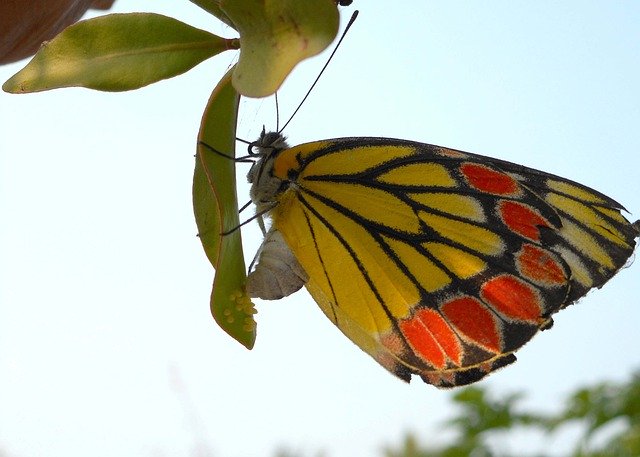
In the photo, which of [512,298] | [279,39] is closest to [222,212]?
[279,39]

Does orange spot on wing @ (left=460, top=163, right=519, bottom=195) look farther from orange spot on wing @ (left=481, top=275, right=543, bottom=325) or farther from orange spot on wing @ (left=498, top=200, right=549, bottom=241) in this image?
orange spot on wing @ (left=481, top=275, right=543, bottom=325)

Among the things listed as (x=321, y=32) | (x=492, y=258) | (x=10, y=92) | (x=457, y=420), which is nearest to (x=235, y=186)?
(x=10, y=92)

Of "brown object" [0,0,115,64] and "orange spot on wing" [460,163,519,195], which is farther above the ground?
"orange spot on wing" [460,163,519,195]

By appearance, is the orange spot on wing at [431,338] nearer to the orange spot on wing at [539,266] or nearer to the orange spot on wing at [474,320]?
the orange spot on wing at [474,320]

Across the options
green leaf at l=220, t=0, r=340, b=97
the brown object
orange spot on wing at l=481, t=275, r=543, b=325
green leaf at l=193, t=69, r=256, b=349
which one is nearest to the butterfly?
orange spot on wing at l=481, t=275, r=543, b=325

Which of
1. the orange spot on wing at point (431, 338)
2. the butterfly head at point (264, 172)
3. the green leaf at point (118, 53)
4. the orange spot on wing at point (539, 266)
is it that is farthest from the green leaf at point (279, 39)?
the orange spot on wing at point (539, 266)

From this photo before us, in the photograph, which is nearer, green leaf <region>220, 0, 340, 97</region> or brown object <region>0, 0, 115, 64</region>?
green leaf <region>220, 0, 340, 97</region>
